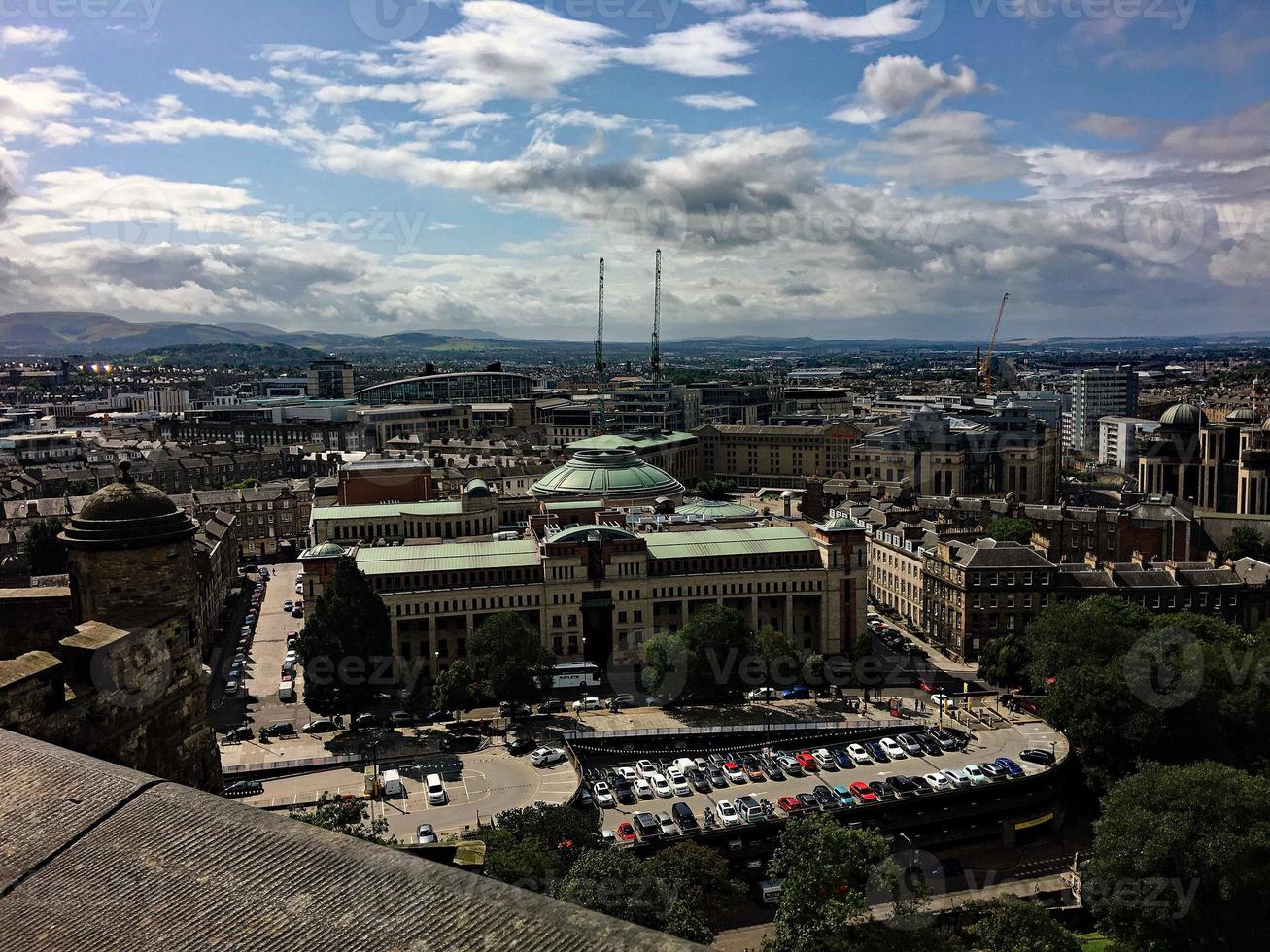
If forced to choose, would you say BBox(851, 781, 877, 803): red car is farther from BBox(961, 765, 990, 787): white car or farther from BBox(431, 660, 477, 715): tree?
BBox(431, 660, 477, 715): tree

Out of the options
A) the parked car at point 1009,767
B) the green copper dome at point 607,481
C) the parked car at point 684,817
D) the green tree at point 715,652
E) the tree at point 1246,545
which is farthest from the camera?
the green copper dome at point 607,481

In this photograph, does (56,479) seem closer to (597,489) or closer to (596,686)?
(597,489)

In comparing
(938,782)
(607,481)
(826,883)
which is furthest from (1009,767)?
(607,481)

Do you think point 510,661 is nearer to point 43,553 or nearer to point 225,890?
point 43,553

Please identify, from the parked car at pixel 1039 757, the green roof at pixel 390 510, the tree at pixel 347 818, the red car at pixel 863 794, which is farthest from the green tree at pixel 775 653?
the green roof at pixel 390 510

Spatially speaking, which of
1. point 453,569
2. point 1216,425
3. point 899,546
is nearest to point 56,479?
point 453,569

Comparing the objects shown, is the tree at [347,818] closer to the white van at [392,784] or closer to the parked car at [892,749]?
the white van at [392,784]
